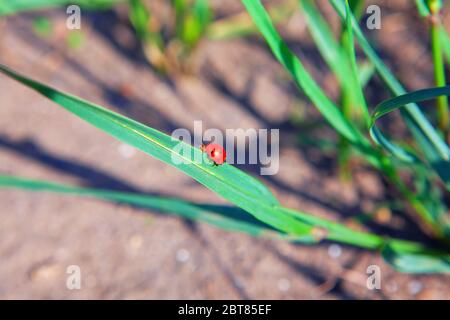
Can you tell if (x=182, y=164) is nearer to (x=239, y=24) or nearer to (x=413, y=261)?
(x=413, y=261)

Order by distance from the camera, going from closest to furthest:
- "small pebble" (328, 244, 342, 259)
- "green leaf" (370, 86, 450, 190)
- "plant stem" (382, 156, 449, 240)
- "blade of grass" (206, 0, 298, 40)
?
"green leaf" (370, 86, 450, 190)
"plant stem" (382, 156, 449, 240)
"small pebble" (328, 244, 342, 259)
"blade of grass" (206, 0, 298, 40)

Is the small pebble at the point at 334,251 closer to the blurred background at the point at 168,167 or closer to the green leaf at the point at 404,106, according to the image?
the blurred background at the point at 168,167

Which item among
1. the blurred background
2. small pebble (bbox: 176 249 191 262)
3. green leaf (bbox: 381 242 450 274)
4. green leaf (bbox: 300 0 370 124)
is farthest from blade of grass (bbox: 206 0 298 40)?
green leaf (bbox: 381 242 450 274)

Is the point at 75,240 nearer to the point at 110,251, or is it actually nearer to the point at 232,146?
the point at 110,251

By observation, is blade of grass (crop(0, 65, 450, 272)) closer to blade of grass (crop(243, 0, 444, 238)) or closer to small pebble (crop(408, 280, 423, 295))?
blade of grass (crop(243, 0, 444, 238))

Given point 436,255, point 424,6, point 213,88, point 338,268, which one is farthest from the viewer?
point 213,88

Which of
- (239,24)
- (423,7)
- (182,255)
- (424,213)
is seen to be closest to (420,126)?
(423,7)

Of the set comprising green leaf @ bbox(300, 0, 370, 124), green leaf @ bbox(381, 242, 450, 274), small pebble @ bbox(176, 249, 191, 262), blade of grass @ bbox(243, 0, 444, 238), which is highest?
green leaf @ bbox(300, 0, 370, 124)

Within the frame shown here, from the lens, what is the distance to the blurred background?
3.79ft

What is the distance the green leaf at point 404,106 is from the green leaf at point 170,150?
0.20m

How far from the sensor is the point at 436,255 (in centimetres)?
105

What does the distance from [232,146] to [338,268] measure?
1.41 feet

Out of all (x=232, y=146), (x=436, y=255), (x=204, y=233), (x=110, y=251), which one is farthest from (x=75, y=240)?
(x=436, y=255)

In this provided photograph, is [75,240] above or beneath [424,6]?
beneath
